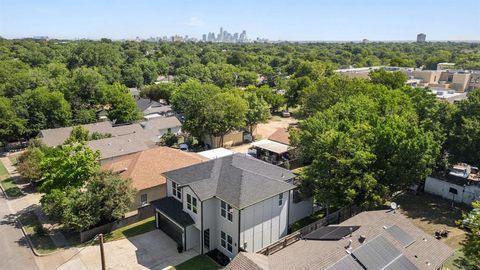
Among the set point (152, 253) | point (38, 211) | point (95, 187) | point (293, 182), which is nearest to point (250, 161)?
point (293, 182)

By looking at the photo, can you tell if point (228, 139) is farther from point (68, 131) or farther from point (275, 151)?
point (68, 131)

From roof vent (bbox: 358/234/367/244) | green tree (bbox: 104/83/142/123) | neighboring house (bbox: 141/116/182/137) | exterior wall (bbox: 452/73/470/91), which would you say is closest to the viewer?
roof vent (bbox: 358/234/367/244)

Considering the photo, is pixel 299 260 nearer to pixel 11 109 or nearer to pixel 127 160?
pixel 127 160

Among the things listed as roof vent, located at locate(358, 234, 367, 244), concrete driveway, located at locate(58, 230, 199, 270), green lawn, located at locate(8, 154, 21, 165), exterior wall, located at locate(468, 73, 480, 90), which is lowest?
green lawn, located at locate(8, 154, 21, 165)

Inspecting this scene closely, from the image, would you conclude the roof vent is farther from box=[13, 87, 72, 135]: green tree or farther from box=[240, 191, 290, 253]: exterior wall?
box=[13, 87, 72, 135]: green tree

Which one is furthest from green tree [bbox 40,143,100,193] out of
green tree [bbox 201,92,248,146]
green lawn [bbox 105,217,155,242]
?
green tree [bbox 201,92,248,146]

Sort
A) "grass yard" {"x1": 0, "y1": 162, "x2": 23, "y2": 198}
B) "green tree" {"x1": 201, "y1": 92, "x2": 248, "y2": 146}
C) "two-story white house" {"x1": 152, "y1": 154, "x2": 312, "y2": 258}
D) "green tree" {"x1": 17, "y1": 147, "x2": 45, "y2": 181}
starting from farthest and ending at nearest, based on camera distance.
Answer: "green tree" {"x1": 201, "y1": 92, "x2": 248, "y2": 146}, "grass yard" {"x1": 0, "y1": 162, "x2": 23, "y2": 198}, "green tree" {"x1": 17, "y1": 147, "x2": 45, "y2": 181}, "two-story white house" {"x1": 152, "y1": 154, "x2": 312, "y2": 258}

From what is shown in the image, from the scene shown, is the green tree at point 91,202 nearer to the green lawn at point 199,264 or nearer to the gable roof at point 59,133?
the green lawn at point 199,264
